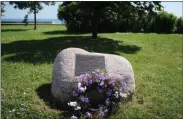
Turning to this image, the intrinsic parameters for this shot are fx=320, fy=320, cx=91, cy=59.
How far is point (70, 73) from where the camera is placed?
267 inches

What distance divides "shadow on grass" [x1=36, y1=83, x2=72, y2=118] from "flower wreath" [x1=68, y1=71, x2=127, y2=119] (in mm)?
161

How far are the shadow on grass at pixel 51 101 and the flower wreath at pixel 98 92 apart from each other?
161mm

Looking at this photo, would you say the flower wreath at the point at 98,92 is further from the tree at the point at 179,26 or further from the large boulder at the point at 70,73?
the tree at the point at 179,26

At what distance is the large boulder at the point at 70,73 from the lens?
6.59 metres

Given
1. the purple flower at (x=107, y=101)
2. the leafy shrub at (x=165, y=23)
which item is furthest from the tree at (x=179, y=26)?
the purple flower at (x=107, y=101)

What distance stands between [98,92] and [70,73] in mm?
728

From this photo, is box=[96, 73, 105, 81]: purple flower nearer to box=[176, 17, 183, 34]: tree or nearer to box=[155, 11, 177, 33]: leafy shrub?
box=[155, 11, 177, 33]: leafy shrub

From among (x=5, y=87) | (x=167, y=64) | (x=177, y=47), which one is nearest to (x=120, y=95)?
(x=5, y=87)

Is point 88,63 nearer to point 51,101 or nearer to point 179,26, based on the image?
point 51,101

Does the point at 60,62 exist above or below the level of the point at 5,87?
above

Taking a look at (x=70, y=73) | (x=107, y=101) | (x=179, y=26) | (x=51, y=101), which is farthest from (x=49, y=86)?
(x=179, y=26)

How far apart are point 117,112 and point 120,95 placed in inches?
13.7

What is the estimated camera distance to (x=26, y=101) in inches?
265

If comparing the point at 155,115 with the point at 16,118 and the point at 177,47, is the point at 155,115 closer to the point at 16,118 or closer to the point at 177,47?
the point at 16,118
